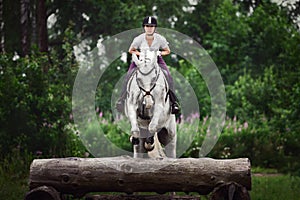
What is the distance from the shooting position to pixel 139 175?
6.76 m

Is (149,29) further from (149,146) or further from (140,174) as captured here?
(140,174)

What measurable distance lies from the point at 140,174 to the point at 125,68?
13090mm

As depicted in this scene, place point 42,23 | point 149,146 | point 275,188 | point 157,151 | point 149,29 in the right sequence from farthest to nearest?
point 42,23
point 275,188
point 157,151
point 149,29
point 149,146

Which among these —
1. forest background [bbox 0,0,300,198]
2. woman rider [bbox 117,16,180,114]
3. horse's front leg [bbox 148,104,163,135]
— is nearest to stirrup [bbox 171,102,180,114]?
woman rider [bbox 117,16,180,114]

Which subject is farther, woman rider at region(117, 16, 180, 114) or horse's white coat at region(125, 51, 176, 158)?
woman rider at region(117, 16, 180, 114)

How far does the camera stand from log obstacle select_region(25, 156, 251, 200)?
6.73 meters

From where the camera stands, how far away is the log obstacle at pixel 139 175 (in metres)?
6.73

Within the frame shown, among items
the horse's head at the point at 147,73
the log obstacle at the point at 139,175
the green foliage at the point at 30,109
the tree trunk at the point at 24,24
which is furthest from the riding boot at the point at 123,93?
the tree trunk at the point at 24,24

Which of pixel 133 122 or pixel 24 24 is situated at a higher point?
pixel 24 24

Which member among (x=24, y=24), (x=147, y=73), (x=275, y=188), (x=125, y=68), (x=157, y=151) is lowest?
(x=275, y=188)

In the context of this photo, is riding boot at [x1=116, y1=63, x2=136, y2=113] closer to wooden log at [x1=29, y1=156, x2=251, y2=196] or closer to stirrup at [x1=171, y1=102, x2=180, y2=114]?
stirrup at [x1=171, y1=102, x2=180, y2=114]

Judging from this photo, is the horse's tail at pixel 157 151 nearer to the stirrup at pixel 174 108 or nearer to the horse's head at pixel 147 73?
the stirrup at pixel 174 108

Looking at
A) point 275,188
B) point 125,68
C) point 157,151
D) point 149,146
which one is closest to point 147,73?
point 149,146

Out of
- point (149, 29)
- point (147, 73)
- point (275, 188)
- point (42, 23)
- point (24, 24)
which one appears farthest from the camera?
point (42, 23)
